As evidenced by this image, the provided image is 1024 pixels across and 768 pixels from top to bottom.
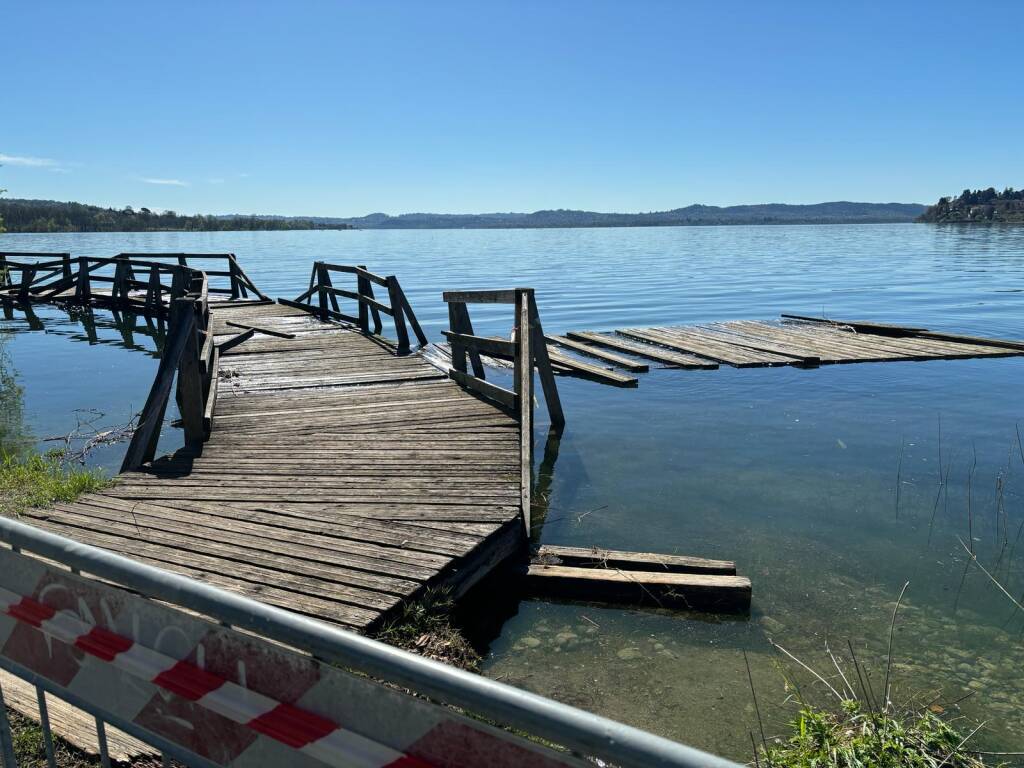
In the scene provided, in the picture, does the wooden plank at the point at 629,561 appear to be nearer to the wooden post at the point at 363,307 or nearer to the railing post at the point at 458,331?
the railing post at the point at 458,331

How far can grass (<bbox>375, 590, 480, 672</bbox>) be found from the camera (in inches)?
169

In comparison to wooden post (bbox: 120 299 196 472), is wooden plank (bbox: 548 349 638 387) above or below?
below

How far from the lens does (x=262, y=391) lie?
10.2 m

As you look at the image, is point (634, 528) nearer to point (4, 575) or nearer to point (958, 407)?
point (4, 575)

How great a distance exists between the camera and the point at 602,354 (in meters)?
16.2

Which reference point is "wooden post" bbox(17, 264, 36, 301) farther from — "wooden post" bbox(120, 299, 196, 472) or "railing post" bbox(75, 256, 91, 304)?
"wooden post" bbox(120, 299, 196, 472)

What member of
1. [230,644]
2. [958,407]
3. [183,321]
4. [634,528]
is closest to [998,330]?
[958,407]

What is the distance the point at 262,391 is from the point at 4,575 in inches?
322

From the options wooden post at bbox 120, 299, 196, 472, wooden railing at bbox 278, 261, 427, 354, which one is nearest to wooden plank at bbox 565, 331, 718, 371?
wooden railing at bbox 278, 261, 427, 354

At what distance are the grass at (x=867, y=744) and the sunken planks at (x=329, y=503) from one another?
2173mm

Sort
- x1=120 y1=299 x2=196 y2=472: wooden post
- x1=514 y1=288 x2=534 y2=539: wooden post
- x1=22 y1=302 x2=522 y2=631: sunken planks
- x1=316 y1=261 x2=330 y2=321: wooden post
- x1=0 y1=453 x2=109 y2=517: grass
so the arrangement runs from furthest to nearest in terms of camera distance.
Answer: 1. x1=316 y1=261 x2=330 y2=321: wooden post
2. x1=120 y1=299 x2=196 y2=472: wooden post
3. x1=514 y1=288 x2=534 y2=539: wooden post
4. x1=0 y1=453 x2=109 y2=517: grass
5. x1=22 y1=302 x2=522 y2=631: sunken planks

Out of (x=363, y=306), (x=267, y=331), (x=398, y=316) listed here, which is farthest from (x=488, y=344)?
(x=267, y=331)

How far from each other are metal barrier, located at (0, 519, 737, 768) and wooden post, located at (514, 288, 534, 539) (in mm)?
4060

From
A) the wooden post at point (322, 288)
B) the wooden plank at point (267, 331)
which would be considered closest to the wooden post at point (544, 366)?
the wooden plank at point (267, 331)
